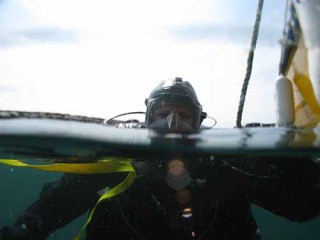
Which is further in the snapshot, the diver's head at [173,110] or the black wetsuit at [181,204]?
the diver's head at [173,110]

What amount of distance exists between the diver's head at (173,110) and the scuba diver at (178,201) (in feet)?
0.10

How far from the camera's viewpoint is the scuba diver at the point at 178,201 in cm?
504

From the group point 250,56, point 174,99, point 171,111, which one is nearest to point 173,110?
point 171,111

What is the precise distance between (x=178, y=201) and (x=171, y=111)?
179 centimetres

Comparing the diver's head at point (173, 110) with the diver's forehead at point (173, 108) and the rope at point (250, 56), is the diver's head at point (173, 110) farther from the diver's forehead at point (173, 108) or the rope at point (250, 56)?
the rope at point (250, 56)

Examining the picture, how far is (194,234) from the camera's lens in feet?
17.1

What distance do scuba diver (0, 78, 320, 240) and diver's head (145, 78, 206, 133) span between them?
1.2 inches

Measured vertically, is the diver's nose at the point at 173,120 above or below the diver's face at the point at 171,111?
below

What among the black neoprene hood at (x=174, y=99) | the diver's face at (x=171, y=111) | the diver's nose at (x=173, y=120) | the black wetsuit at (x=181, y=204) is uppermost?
the black neoprene hood at (x=174, y=99)

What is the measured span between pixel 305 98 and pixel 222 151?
2.98m

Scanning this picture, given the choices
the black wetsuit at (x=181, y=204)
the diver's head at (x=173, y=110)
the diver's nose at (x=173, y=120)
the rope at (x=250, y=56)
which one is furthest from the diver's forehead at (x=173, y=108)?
the rope at (x=250, y=56)

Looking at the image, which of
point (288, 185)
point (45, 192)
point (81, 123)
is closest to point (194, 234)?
point (288, 185)

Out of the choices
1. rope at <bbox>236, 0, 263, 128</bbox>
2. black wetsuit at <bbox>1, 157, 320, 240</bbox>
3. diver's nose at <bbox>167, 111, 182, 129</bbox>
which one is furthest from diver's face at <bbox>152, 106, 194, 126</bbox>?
rope at <bbox>236, 0, 263, 128</bbox>

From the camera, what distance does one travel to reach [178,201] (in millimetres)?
5398
